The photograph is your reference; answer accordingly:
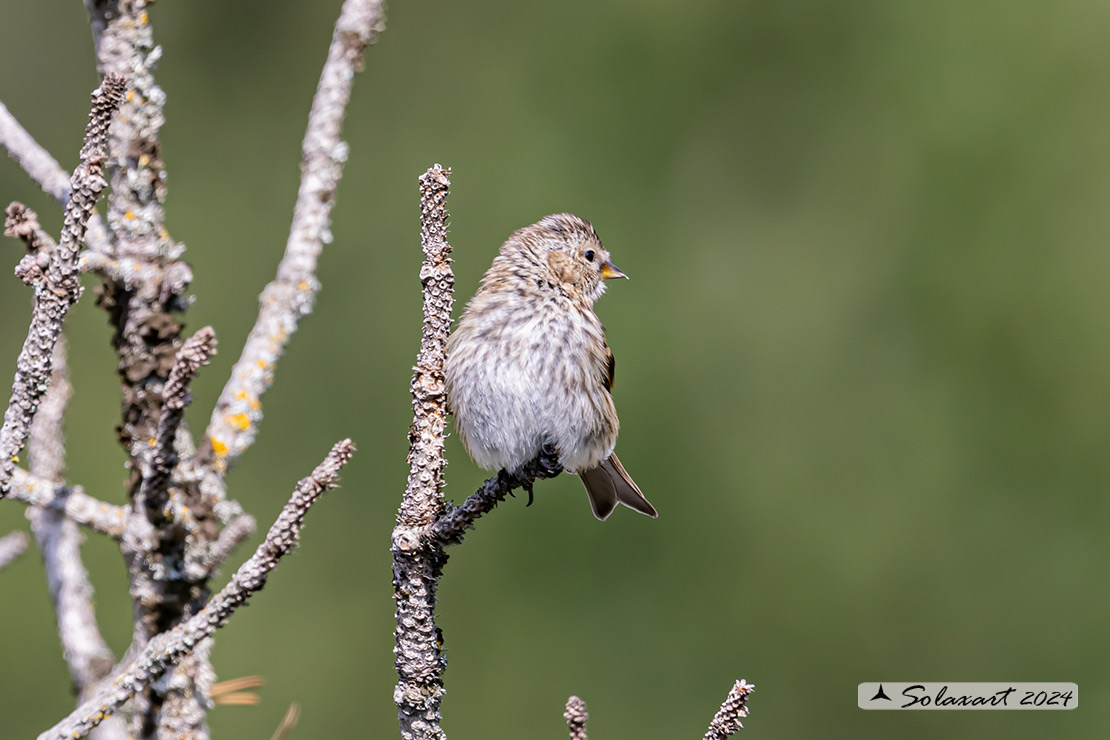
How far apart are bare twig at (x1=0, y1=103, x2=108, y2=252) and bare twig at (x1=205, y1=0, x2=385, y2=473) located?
393 millimetres

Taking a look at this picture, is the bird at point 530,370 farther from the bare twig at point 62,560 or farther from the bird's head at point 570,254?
the bare twig at point 62,560

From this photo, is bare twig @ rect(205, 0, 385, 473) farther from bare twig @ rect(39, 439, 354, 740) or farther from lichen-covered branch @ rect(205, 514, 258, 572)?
bare twig @ rect(39, 439, 354, 740)

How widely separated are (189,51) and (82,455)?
10.4 feet

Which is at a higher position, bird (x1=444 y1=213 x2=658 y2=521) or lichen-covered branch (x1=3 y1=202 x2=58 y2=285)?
bird (x1=444 y1=213 x2=658 y2=521)

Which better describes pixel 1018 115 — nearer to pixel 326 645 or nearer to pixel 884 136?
pixel 884 136

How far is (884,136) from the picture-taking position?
785 centimetres

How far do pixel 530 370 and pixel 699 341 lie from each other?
14.2 ft

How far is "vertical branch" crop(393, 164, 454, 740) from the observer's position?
1904 millimetres

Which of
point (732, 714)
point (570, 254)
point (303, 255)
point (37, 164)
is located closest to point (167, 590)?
point (303, 255)

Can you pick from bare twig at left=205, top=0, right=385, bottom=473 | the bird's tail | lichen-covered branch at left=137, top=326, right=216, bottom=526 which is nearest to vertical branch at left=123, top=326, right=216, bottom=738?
lichen-covered branch at left=137, top=326, right=216, bottom=526

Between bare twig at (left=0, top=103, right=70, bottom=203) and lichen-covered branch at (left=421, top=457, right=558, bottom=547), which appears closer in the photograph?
lichen-covered branch at (left=421, top=457, right=558, bottom=547)

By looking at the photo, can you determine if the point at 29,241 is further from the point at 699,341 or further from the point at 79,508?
the point at 699,341

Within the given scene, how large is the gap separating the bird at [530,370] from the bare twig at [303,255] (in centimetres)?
64

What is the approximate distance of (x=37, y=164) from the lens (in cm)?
239
